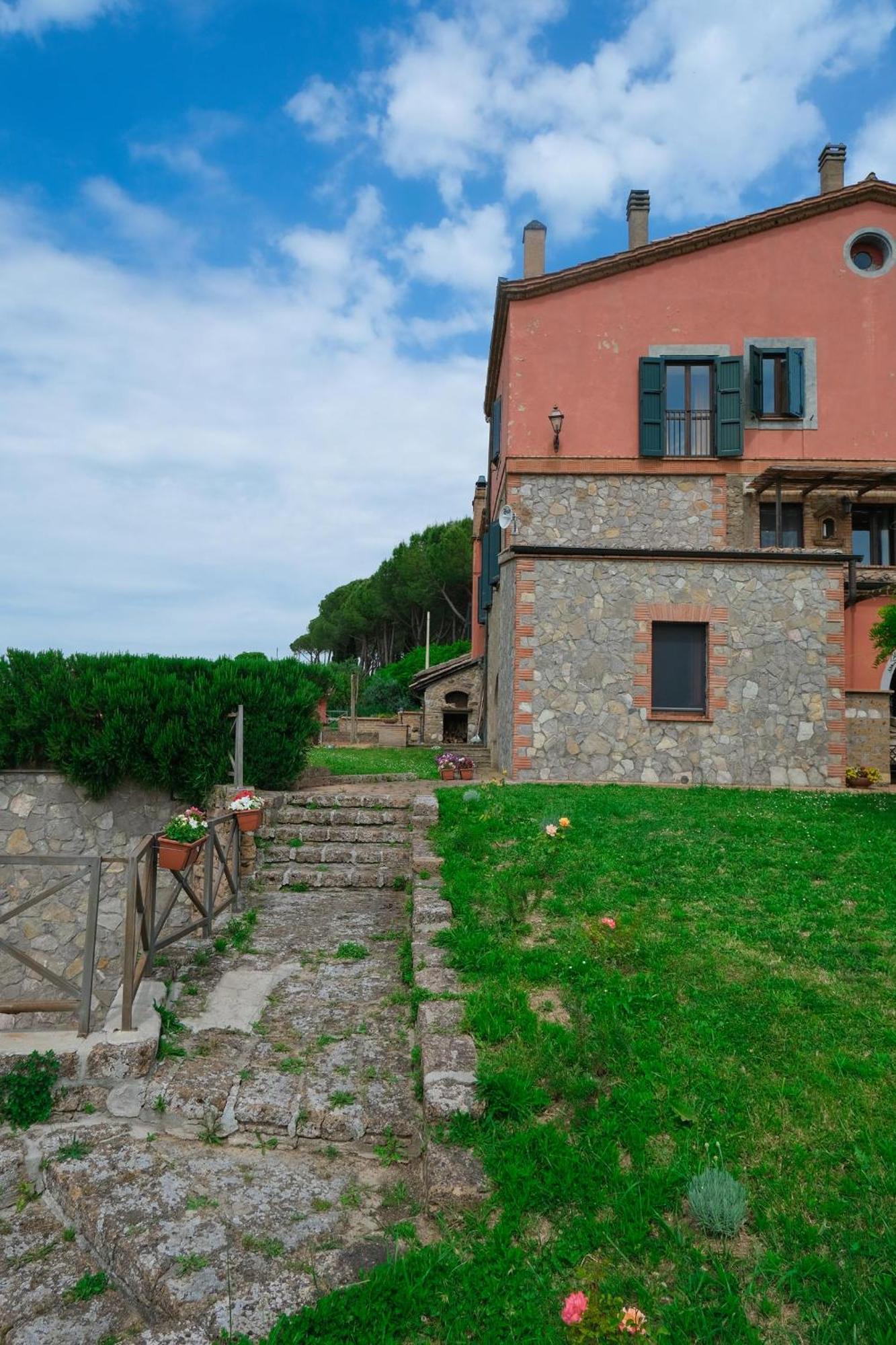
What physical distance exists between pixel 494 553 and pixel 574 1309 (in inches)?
598

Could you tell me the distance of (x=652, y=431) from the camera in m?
15.1

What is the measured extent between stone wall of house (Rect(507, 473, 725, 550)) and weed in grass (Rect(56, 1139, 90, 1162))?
12653 millimetres

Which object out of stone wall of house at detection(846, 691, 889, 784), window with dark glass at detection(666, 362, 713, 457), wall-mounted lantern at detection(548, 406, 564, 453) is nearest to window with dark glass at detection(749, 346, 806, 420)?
window with dark glass at detection(666, 362, 713, 457)

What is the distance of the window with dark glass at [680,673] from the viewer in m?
12.3

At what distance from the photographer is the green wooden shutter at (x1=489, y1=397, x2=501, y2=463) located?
1709cm

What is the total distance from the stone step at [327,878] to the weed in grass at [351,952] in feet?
5.86

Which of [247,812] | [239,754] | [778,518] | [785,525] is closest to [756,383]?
[785,525]

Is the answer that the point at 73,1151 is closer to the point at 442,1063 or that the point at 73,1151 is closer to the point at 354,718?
the point at 442,1063

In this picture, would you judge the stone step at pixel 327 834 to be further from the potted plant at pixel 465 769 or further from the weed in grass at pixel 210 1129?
the weed in grass at pixel 210 1129

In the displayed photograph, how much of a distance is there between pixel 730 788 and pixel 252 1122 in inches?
363

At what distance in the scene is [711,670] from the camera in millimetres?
12062

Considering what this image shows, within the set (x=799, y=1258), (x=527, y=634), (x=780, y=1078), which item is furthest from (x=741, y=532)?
(x=799, y=1258)

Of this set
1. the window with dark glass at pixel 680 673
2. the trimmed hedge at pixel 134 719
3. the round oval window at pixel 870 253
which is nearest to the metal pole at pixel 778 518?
the window with dark glass at pixel 680 673

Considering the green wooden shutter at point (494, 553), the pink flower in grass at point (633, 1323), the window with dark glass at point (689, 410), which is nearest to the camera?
the pink flower in grass at point (633, 1323)
